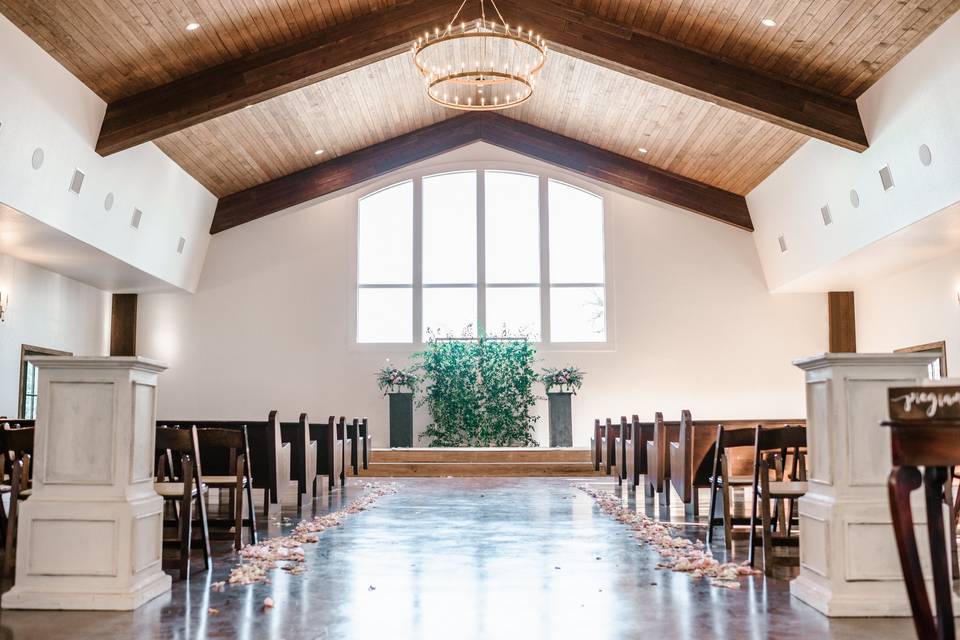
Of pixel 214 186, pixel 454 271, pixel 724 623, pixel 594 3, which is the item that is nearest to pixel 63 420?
pixel 724 623

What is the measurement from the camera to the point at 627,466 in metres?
9.21

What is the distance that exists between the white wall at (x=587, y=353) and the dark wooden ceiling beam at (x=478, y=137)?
40 cm

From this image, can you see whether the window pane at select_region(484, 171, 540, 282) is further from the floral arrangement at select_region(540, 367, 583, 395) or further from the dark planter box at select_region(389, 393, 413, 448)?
the dark planter box at select_region(389, 393, 413, 448)

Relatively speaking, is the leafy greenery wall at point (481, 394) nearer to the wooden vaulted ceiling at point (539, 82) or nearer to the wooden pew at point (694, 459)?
the wooden vaulted ceiling at point (539, 82)

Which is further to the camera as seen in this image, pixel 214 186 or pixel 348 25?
pixel 214 186

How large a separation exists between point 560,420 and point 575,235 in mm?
3077

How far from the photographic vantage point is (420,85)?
12.0 metres

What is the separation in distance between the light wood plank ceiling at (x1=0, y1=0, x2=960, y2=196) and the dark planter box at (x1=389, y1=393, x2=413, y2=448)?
388 cm

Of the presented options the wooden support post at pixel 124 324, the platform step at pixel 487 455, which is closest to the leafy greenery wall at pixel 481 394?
the platform step at pixel 487 455

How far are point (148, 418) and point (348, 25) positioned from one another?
663cm

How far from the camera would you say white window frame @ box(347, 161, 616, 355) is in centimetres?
1373

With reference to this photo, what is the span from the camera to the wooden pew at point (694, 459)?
6.36 meters

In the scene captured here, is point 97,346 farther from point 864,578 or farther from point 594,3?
point 864,578

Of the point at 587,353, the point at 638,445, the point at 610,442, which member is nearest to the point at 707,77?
the point at 638,445
